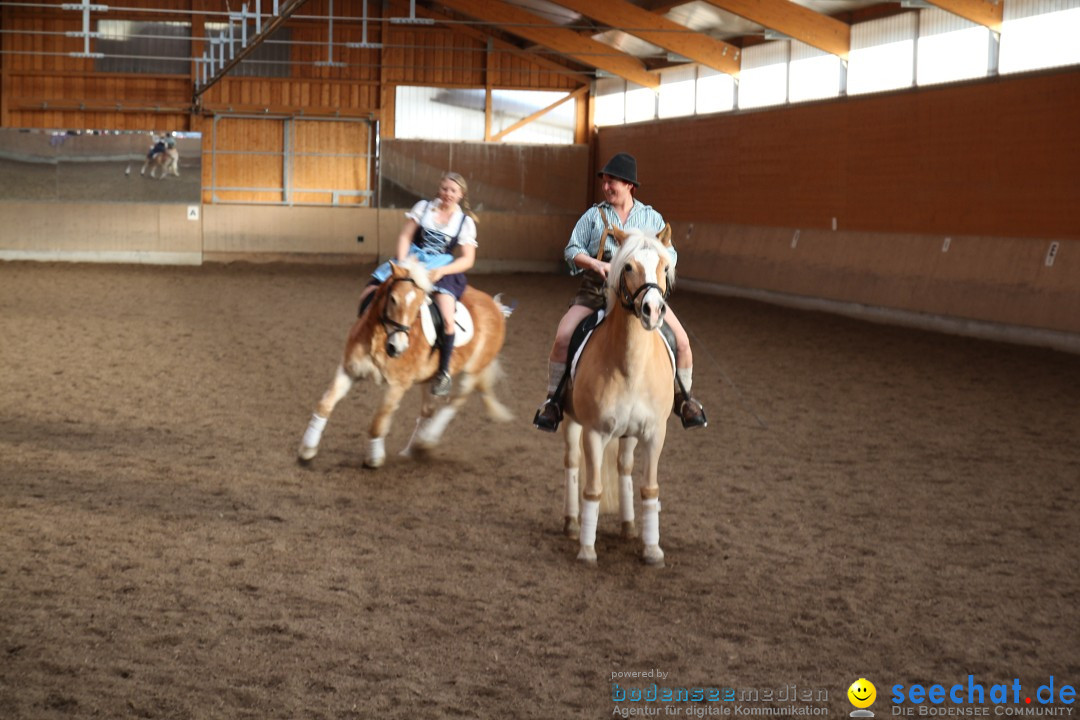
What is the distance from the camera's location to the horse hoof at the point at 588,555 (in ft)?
18.6

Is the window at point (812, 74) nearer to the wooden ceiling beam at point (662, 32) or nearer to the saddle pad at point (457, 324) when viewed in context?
the wooden ceiling beam at point (662, 32)

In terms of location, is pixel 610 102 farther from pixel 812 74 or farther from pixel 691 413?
pixel 691 413

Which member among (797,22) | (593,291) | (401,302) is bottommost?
(401,302)

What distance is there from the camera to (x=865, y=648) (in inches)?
182

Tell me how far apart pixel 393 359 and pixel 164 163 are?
20898 millimetres

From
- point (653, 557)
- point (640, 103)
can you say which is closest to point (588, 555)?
point (653, 557)

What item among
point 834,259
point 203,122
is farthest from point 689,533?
point 203,122

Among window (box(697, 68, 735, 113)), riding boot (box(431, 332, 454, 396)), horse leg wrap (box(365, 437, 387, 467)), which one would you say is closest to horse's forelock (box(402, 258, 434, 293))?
riding boot (box(431, 332, 454, 396))

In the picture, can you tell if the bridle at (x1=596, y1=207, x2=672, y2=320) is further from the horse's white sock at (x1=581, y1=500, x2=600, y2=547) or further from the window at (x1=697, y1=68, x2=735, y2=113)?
the window at (x1=697, y1=68, x2=735, y2=113)

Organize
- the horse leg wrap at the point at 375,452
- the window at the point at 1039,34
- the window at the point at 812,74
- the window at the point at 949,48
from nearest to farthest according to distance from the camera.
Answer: the horse leg wrap at the point at 375,452 < the window at the point at 1039,34 < the window at the point at 949,48 < the window at the point at 812,74

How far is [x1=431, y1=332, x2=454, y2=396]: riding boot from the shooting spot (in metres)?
7.63

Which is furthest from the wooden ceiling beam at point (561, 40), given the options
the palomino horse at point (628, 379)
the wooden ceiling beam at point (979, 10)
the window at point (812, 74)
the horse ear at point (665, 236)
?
the horse ear at point (665, 236)

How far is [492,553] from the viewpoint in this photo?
586 cm

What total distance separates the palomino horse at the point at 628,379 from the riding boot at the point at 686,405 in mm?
239
